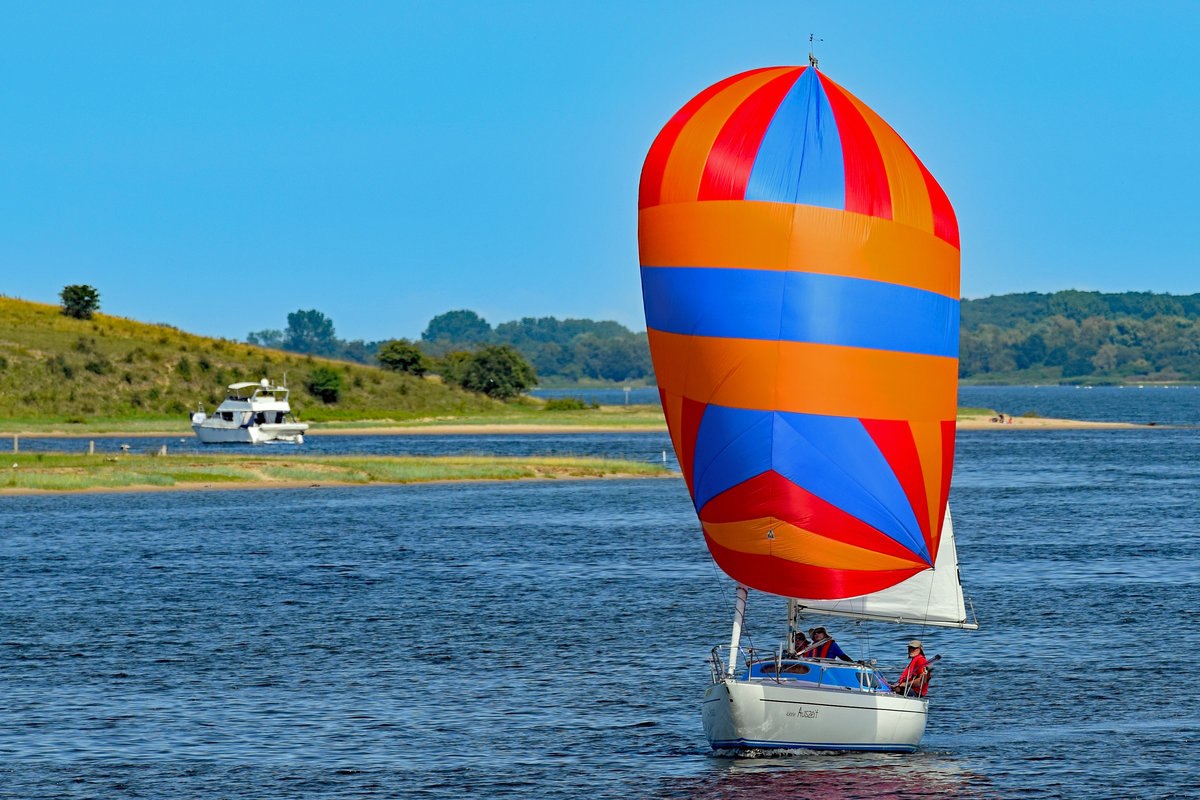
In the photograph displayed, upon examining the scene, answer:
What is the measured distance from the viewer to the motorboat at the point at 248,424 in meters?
124

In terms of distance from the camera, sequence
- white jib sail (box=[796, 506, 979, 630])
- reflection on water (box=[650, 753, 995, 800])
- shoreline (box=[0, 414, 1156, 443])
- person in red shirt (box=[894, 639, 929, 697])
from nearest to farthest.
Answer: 1. reflection on water (box=[650, 753, 995, 800])
2. person in red shirt (box=[894, 639, 929, 697])
3. white jib sail (box=[796, 506, 979, 630])
4. shoreline (box=[0, 414, 1156, 443])

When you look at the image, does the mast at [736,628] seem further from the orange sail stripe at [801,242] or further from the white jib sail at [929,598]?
the orange sail stripe at [801,242]

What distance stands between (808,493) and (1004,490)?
66.5 meters

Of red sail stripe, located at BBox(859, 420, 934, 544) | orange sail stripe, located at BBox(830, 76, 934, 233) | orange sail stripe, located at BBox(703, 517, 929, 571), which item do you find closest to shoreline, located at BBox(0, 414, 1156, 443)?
orange sail stripe, located at BBox(703, 517, 929, 571)

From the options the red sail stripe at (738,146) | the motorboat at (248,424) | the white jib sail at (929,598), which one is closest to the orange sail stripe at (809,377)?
the red sail stripe at (738,146)

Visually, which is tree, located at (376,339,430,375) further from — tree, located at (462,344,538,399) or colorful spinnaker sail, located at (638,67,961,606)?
colorful spinnaker sail, located at (638,67,961,606)

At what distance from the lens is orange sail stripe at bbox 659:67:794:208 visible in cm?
2241

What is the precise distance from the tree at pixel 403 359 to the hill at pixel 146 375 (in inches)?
125

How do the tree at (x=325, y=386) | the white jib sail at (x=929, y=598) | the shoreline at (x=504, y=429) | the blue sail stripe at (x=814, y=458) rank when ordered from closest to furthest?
the blue sail stripe at (x=814, y=458)
the white jib sail at (x=929, y=598)
the shoreline at (x=504, y=429)
the tree at (x=325, y=386)

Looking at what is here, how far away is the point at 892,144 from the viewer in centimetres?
2256

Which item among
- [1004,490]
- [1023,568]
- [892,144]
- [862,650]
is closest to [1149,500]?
[1004,490]

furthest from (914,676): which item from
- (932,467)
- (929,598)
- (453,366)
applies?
(453,366)

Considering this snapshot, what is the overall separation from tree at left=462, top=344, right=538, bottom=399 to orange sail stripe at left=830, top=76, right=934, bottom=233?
166 m

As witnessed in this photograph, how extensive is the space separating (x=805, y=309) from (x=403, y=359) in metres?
169
